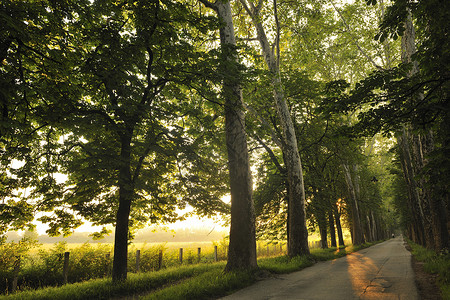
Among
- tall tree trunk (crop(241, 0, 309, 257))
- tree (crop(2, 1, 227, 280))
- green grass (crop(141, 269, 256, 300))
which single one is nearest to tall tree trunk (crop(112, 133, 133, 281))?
tree (crop(2, 1, 227, 280))

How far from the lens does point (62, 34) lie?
610cm

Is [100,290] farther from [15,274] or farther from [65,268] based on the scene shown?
[15,274]

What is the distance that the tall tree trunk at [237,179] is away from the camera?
7.43 m

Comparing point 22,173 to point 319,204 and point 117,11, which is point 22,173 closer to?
point 117,11

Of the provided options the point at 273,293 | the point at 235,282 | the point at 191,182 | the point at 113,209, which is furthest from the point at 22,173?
the point at 273,293

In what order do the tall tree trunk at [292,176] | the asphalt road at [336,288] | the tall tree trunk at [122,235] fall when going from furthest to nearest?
the tall tree trunk at [292,176], the tall tree trunk at [122,235], the asphalt road at [336,288]

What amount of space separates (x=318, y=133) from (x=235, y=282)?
12134 mm

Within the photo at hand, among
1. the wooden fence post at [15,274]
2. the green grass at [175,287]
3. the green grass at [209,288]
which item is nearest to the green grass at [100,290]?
the green grass at [175,287]

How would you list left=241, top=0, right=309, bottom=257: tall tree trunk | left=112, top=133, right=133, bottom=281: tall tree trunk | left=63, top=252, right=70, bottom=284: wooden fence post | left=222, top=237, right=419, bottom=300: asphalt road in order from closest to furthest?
left=222, top=237, right=419, bottom=300: asphalt road < left=112, top=133, right=133, bottom=281: tall tree trunk < left=241, top=0, right=309, bottom=257: tall tree trunk < left=63, top=252, right=70, bottom=284: wooden fence post

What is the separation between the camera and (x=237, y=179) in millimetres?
8156

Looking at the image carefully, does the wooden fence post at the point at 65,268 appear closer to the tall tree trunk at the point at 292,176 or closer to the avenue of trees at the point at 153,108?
the avenue of trees at the point at 153,108

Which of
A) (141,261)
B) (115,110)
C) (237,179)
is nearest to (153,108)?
(115,110)

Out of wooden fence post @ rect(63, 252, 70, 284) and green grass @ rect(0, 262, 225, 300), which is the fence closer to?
wooden fence post @ rect(63, 252, 70, 284)

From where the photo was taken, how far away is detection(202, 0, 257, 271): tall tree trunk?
7.43 meters
